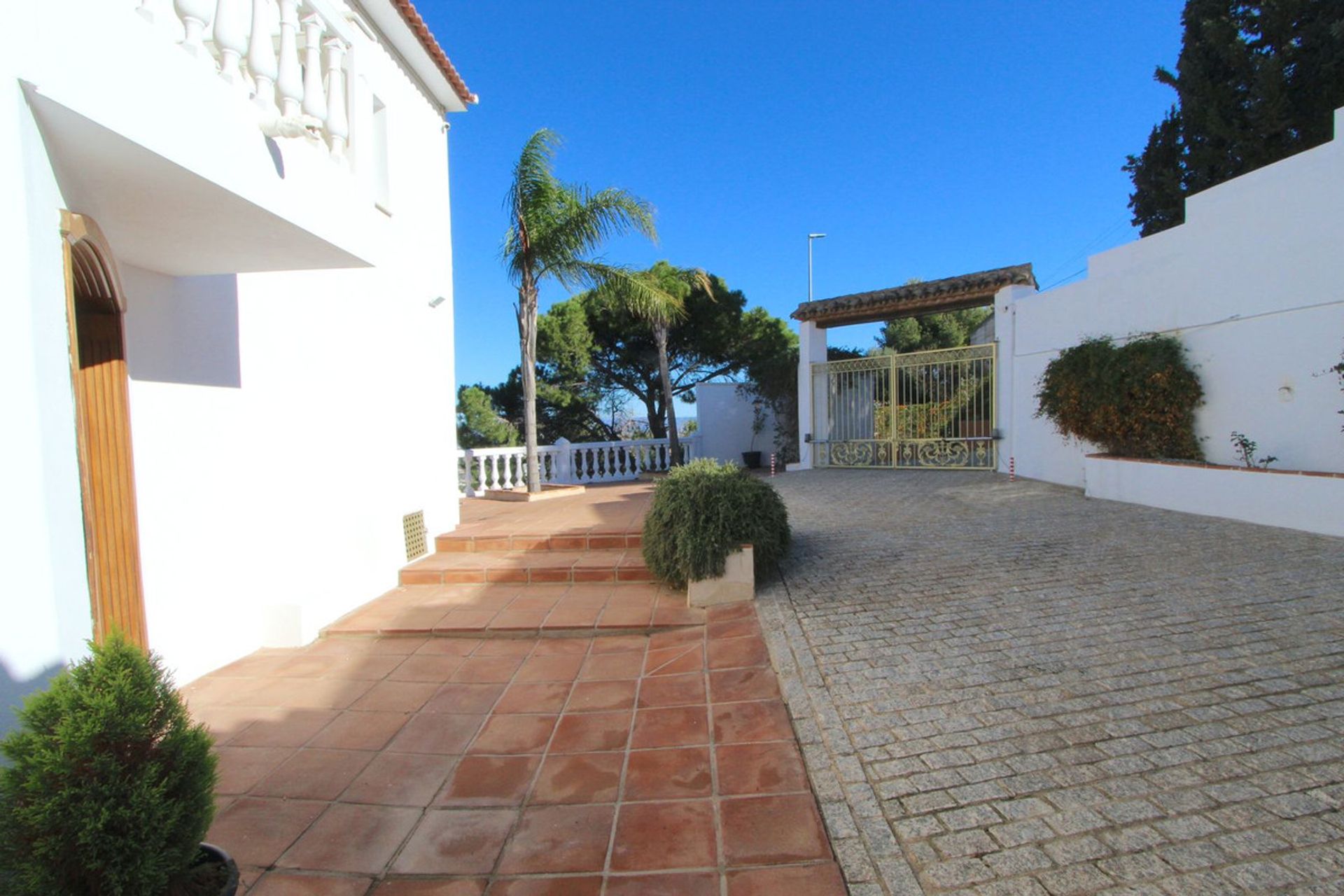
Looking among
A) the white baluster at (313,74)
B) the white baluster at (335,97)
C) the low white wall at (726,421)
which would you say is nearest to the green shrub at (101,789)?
the white baluster at (313,74)

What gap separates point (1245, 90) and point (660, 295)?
12.6 metres

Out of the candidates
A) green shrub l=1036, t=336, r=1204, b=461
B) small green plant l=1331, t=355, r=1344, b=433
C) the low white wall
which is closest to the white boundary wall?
small green plant l=1331, t=355, r=1344, b=433

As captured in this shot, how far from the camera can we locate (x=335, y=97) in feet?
11.7

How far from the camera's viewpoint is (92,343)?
308 cm

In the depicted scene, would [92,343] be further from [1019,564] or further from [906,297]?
[906,297]

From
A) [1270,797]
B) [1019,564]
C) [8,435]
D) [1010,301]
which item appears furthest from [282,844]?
[1010,301]

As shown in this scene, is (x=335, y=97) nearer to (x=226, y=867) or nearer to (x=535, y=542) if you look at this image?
(x=226, y=867)

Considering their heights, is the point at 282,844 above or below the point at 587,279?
below

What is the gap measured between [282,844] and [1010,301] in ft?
38.5

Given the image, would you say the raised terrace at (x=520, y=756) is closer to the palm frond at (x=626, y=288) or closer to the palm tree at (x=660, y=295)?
the palm tree at (x=660, y=295)

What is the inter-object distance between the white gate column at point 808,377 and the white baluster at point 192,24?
1144 cm

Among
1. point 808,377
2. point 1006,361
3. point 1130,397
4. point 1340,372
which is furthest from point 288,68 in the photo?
point 808,377

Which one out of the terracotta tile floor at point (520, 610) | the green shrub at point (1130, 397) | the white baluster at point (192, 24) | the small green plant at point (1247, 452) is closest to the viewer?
the white baluster at point (192, 24)

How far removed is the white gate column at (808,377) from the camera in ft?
42.7
